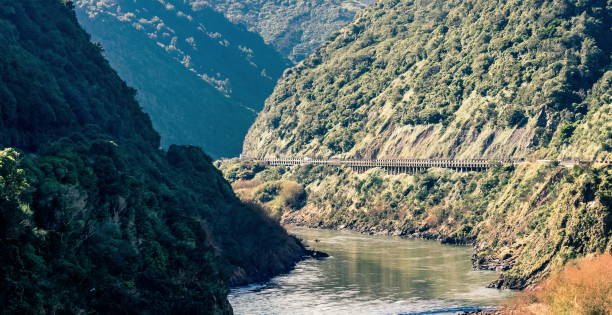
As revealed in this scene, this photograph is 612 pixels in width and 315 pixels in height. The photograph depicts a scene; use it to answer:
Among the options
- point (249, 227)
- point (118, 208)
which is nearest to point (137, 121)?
point (249, 227)

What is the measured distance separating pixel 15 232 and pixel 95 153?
33.8m

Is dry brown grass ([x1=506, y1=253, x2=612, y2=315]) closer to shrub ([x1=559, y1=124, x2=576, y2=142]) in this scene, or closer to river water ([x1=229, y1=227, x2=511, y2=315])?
river water ([x1=229, y1=227, x2=511, y2=315])

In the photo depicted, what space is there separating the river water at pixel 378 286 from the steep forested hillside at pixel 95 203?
17.7 feet

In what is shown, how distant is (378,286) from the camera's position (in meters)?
131

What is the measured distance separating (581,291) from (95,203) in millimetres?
43941

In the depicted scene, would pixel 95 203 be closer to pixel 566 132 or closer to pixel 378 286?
pixel 378 286

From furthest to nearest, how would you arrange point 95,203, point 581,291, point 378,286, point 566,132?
point 566,132, point 378,286, point 95,203, point 581,291

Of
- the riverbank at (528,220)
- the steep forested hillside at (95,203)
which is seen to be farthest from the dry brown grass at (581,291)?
the steep forested hillside at (95,203)

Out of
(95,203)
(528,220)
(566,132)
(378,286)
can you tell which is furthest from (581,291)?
(566,132)

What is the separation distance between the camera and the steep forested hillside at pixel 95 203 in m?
81.4

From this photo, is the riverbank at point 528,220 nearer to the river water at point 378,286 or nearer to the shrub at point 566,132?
the river water at point 378,286

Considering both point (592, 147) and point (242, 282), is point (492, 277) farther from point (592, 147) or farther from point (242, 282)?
point (592, 147)

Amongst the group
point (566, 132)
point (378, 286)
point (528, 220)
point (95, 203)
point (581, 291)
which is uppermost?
point (566, 132)

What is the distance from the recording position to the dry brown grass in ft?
288
